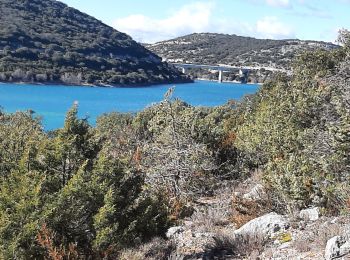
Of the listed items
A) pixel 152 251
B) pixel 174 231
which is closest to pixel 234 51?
pixel 174 231

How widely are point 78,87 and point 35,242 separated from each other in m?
96.8

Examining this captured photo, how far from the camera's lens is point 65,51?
119938mm

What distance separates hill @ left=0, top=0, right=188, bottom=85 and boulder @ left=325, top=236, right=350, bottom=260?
9595 centimetres

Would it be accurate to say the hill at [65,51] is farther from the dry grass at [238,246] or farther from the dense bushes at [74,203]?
the dry grass at [238,246]

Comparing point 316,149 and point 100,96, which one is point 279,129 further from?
point 100,96

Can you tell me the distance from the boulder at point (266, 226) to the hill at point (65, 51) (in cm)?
9417

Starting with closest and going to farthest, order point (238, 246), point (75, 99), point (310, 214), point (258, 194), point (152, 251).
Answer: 1. point (152, 251)
2. point (238, 246)
3. point (310, 214)
4. point (258, 194)
5. point (75, 99)

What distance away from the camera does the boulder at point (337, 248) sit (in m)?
5.05

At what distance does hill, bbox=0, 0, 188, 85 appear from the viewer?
10138cm

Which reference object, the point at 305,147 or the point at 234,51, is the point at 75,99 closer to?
the point at 305,147

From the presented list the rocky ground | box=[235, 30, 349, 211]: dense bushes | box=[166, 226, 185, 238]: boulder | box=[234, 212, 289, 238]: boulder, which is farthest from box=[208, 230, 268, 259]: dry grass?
box=[235, 30, 349, 211]: dense bushes

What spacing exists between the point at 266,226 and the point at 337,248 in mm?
1695

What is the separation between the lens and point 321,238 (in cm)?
574

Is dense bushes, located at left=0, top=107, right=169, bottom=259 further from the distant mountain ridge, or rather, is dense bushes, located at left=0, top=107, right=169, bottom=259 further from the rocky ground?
the distant mountain ridge
